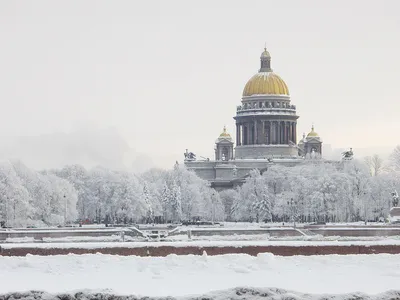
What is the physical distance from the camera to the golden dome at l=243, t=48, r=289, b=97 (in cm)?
→ 15975

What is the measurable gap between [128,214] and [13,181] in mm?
21390

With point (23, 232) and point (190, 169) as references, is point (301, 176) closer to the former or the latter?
point (190, 169)

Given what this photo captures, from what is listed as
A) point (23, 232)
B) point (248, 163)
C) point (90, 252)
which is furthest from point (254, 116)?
point (90, 252)

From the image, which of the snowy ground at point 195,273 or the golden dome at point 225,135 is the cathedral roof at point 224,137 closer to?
the golden dome at point 225,135

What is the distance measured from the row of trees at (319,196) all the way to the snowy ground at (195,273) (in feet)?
252

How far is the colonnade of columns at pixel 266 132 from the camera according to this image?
158 meters

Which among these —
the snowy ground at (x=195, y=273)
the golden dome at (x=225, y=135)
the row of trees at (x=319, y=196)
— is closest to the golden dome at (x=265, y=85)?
the golden dome at (x=225, y=135)

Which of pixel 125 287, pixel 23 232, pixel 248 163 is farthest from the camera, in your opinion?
pixel 248 163

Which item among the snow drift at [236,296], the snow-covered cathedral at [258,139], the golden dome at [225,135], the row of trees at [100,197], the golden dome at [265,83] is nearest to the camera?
the snow drift at [236,296]

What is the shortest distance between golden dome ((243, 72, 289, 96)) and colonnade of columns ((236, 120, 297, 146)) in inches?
181

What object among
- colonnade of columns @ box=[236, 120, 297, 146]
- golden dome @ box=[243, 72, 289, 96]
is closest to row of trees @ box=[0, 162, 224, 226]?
colonnade of columns @ box=[236, 120, 297, 146]

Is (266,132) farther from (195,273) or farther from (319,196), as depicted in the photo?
(195,273)

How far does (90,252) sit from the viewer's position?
1449 inches

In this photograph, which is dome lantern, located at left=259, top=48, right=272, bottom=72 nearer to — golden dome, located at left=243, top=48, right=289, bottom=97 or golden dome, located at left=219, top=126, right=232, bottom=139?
golden dome, located at left=243, top=48, right=289, bottom=97
